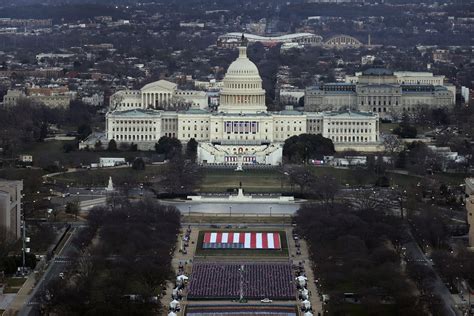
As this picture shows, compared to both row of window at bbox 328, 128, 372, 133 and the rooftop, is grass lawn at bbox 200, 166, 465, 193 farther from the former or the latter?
the rooftop

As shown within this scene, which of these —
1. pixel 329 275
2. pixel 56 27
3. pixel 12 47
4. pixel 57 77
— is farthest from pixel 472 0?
pixel 329 275

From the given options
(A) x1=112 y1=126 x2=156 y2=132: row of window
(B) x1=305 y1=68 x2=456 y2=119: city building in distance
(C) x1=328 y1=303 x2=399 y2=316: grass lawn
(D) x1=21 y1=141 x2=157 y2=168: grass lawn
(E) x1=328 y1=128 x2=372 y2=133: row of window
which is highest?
(B) x1=305 y1=68 x2=456 y2=119: city building in distance

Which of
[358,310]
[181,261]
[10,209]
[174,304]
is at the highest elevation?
Answer: [10,209]

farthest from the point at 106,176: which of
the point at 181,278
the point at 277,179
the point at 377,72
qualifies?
the point at 377,72

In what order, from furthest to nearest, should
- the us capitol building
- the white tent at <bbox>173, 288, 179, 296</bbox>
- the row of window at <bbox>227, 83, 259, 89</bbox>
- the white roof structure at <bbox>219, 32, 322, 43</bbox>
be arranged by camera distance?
the white roof structure at <bbox>219, 32, 322, 43</bbox> < the row of window at <bbox>227, 83, 259, 89</bbox> < the us capitol building < the white tent at <bbox>173, 288, 179, 296</bbox>

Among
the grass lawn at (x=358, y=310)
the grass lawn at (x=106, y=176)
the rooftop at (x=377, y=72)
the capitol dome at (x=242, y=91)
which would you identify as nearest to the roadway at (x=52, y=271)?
the grass lawn at (x=358, y=310)

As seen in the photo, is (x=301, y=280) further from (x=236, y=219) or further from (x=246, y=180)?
(x=246, y=180)

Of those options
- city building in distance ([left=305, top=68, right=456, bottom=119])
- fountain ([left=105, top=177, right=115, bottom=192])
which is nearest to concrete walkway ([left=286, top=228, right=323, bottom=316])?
fountain ([left=105, top=177, right=115, bottom=192])
